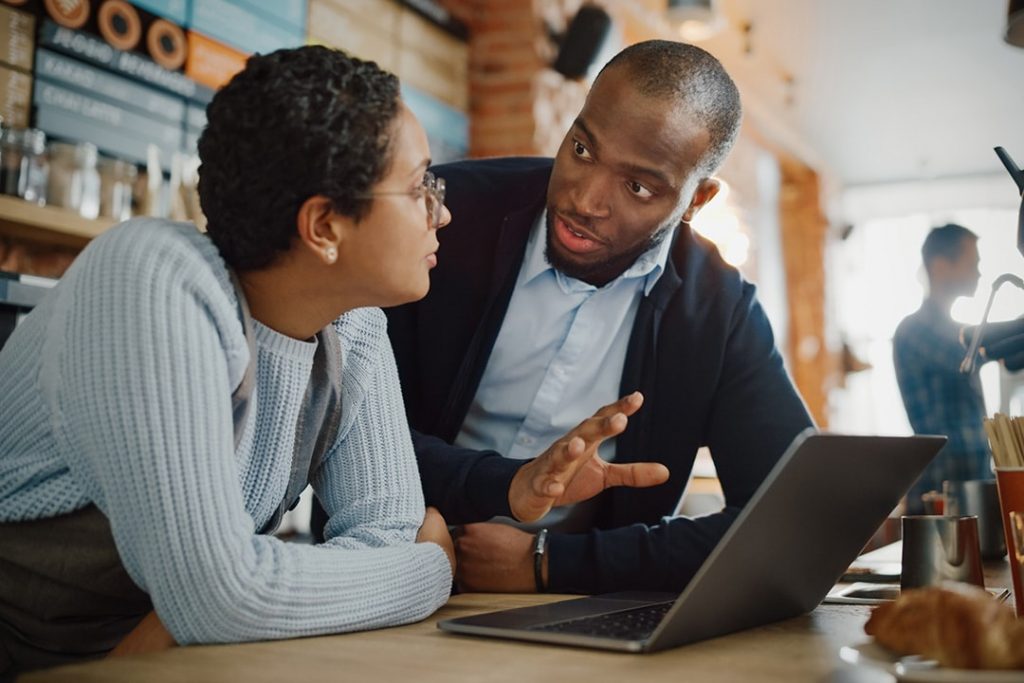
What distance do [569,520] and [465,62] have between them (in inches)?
129

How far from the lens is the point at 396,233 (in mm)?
1038

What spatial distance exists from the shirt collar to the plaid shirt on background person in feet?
7.24

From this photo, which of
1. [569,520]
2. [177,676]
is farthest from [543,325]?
[177,676]

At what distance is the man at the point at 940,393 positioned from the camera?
136 inches

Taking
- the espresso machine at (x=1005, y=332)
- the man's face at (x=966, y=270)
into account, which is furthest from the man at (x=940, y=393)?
the espresso machine at (x=1005, y=332)

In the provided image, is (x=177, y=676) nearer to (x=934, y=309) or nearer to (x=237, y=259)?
(x=237, y=259)

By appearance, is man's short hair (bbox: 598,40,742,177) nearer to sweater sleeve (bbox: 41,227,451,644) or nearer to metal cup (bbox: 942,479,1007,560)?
metal cup (bbox: 942,479,1007,560)

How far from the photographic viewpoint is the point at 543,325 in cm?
161

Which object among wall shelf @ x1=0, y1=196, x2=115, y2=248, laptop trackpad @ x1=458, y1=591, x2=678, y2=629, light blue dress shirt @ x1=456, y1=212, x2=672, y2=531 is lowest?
laptop trackpad @ x1=458, y1=591, x2=678, y2=629

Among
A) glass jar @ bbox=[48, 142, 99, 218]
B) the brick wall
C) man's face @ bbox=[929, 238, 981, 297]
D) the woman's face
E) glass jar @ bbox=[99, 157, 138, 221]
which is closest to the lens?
the woman's face

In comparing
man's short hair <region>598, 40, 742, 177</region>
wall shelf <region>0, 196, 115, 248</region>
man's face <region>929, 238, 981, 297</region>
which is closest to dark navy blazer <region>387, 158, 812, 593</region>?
man's short hair <region>598, 40, 742, 177</region>

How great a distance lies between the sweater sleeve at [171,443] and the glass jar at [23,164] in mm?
1772

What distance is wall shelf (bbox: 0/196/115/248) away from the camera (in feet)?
7.82

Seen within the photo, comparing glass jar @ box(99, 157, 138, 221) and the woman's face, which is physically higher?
glass jar @ box(99, 157, 138, 221)
